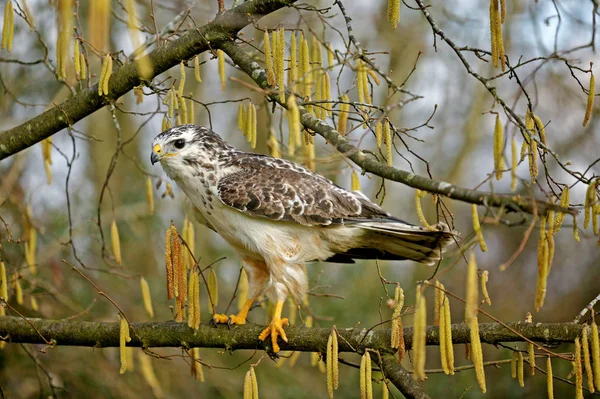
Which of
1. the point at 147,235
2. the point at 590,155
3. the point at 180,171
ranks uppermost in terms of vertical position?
the point at 590,155

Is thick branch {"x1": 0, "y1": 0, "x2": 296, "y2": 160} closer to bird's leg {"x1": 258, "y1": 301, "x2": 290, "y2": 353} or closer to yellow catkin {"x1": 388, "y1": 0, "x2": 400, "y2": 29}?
yellow catkin {"x1": 388, "y1": 0, "x2": 400, "y2": 29}

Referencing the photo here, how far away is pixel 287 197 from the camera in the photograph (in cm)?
441

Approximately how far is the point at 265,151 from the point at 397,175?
23.8 feet

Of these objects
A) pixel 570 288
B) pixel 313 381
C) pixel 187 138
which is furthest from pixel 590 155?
pixel 187 138

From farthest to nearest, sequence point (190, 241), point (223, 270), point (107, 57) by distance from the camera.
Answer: point (223, 270) → point (190, 241) → point (107, 57)

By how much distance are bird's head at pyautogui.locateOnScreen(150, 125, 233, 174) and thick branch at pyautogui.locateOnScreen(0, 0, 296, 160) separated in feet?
2.26

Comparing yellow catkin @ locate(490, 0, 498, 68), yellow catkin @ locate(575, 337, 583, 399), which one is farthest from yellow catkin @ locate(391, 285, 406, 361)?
yellow catkin @ locate(490, 0, 498, 68)

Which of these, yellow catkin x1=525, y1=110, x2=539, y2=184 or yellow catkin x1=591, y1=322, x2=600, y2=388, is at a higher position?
yellow catkin x1=525, y1=110, x2=539, y2=184

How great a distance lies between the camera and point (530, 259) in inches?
422

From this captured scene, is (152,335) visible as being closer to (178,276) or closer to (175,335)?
(175,335)

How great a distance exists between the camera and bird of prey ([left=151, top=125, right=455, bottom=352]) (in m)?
4.37

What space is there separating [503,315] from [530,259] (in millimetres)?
1266

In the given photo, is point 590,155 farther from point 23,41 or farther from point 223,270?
point 23,41

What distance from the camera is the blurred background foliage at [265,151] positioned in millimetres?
5844
